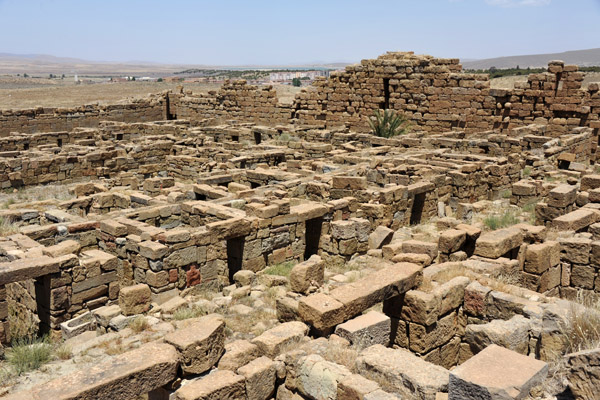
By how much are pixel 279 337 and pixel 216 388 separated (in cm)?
123

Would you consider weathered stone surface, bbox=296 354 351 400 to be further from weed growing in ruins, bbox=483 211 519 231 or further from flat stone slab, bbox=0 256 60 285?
weed growing in ruins, bbox=483 211 519 231

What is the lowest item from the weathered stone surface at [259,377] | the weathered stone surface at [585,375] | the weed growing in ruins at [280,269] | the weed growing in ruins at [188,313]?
the weed growing in ruins at [188,313]

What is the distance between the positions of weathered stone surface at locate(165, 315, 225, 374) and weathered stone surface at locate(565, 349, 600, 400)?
139 inches

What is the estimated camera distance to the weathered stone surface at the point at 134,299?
8.66 metres

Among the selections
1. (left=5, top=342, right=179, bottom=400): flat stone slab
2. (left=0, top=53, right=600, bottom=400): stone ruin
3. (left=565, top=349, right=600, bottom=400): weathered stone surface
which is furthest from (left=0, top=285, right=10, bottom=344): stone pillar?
(left=565, top=349, right=600, bottom=400): weathered stone surface

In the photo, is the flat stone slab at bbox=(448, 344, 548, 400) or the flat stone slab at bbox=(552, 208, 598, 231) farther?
the flat stone slab at bbox=(552, 208, 598, 231)

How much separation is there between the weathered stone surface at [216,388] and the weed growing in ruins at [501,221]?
25.8 ft

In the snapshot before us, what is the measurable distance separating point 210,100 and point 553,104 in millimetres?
17823

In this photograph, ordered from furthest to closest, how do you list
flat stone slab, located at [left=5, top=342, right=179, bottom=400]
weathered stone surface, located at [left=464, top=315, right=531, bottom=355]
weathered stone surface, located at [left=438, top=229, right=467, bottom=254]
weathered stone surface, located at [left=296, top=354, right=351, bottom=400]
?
weathered stone surface, located at [left=438, top=229, right=467, bottom=254]
weathered stone surface, located at [left=464, top=315, right=531, bottom=355]
weathered stone surface, located at [left=296, top=354, right=351, bottom=400]
flat stone slab, located at [left=5, top=342, right=179, bottom=400]

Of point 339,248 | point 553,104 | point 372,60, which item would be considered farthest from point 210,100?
point 339,248

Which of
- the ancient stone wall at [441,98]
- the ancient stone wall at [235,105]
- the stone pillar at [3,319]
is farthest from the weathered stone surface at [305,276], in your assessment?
the ancient stone wall at [235,105]

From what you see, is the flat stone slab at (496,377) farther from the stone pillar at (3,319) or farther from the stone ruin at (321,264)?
the stone pillar at (3,319)

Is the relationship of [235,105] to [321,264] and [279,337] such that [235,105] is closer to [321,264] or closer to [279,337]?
[321,264]

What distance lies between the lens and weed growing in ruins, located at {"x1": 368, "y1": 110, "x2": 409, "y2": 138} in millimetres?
22203
